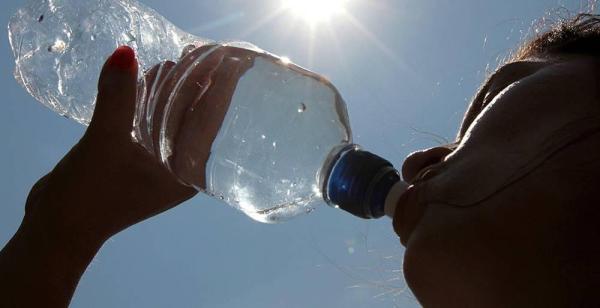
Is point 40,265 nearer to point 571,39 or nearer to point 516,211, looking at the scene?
point 516,211

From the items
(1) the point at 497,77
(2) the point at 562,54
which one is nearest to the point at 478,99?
(1) the point at 497,77

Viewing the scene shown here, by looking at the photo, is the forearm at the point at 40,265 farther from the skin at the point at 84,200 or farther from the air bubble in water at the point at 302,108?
the air bubble in water at the point at 302,108

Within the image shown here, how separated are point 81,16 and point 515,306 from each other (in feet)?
7.93

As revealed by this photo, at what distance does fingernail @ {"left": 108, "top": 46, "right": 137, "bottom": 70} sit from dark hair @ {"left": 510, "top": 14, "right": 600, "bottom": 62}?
1.26 metres

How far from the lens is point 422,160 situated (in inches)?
57.0

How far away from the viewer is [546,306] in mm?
993

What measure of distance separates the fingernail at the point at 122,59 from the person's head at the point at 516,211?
95cm

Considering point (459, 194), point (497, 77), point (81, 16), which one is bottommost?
point (459, 194)

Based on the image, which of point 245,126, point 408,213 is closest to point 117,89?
point 245,126

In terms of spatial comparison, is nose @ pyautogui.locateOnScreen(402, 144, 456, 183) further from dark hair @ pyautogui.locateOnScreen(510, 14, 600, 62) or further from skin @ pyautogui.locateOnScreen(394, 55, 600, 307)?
dark hair @ pyautogui.locateOnScreen(510, 14, 600, 62)

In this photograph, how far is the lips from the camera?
1161 mm

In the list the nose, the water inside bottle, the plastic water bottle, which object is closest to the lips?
the nose

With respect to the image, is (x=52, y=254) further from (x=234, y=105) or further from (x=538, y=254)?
(x=538, y=254)

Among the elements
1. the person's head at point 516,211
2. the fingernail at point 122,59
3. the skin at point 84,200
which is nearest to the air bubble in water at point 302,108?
the skin at point 84,200
